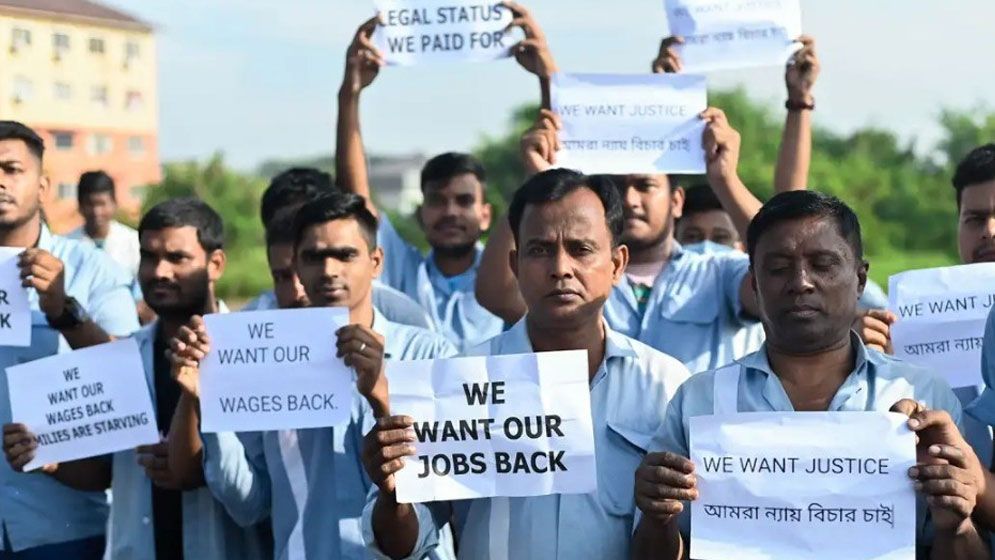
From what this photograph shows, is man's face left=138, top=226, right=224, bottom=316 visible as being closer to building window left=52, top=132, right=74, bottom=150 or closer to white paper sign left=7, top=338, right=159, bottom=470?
white paper sign left=7, top=338, right=159, bottom=470

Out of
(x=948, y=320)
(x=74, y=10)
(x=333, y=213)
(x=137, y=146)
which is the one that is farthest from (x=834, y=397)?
(x=137, y=146)

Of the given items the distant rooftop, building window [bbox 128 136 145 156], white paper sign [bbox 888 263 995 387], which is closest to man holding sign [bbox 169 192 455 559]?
white paper sign [bbox 888 263 995 387]

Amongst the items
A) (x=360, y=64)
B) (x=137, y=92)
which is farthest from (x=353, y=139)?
(x=137, y=92)

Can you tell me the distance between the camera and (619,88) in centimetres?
627

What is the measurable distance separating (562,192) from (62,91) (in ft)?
30.5

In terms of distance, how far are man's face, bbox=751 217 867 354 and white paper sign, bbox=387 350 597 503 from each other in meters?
0.60

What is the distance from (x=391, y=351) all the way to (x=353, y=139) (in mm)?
1864

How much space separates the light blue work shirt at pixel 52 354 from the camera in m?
→ 5.90

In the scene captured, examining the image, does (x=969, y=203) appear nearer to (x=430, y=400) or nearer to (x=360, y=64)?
(x=430, y=400)

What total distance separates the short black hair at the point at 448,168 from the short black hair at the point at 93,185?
18.1 ft

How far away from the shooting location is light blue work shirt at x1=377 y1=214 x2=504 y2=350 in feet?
24.0

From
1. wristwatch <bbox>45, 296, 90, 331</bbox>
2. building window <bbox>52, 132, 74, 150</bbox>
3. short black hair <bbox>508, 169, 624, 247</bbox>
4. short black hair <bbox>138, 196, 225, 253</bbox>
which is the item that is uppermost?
building window <bbox>52, 132, 74, 150</bbox>

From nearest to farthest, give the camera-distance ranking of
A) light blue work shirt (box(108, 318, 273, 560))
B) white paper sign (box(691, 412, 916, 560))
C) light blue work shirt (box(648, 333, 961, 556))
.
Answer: white paper sign (box(691, 412, 916, 560)), light blue work shirt (box(648, 333, 961, 556)), light blue work shirt (box(108, 318, 273, 560))

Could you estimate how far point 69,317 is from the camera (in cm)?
576
